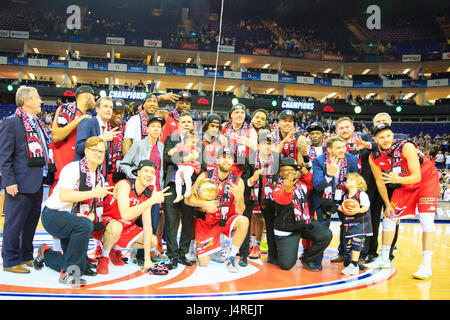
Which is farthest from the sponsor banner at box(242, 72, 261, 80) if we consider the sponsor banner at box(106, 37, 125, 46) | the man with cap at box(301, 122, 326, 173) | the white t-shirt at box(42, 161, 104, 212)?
the white t-shirt at box(42, 161, 104, 212)

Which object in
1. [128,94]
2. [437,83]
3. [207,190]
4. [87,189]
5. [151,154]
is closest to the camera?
[87,189]

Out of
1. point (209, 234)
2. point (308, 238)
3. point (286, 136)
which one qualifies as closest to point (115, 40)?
point (286, 136)

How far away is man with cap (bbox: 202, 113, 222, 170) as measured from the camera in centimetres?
467

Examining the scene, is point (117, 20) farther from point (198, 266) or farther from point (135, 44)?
point (198, 266)

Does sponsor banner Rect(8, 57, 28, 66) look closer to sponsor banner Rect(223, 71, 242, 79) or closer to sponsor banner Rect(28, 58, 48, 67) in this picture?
sponsor banner Rect(28, 58, 48, 67)

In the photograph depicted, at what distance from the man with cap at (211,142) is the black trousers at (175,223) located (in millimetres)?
511

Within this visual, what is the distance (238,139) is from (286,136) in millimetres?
776

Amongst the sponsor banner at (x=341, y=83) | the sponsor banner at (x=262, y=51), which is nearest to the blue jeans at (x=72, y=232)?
the sponsor banner at (x=262, y=51)

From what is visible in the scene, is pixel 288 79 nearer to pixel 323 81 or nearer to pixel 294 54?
pixel 294 54

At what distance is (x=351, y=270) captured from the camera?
4.32 metres

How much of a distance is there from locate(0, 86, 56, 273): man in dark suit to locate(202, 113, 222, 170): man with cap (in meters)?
1.92

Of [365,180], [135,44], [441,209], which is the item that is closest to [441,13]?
[135,44]

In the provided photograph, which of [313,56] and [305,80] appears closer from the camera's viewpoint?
[305,80]

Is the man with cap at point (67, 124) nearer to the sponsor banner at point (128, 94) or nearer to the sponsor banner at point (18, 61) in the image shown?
the sponsor banner at point (128, 94)
